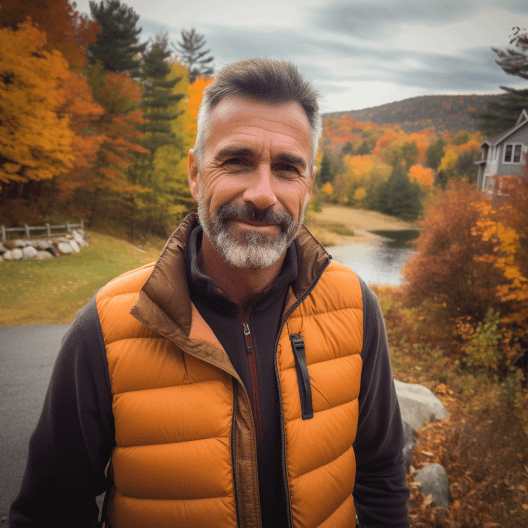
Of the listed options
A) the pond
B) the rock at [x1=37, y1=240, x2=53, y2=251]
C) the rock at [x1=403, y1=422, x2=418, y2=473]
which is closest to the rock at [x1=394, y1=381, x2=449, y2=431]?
the rock at [x1=403, y1=422, x2=418, y2=473]

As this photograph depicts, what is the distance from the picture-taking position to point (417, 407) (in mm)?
5363

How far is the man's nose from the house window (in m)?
23.1

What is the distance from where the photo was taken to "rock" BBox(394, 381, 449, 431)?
512 cm

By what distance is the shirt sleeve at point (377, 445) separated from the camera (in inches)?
63.9

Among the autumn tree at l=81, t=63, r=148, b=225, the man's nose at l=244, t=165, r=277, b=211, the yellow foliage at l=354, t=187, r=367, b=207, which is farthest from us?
the yellow foliage at l=354, t=187, r=367, b=207

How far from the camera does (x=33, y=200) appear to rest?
574 inches

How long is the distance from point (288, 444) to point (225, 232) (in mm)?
873

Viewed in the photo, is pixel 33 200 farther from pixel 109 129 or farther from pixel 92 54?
pixel 92 54

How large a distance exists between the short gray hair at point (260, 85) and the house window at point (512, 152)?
74.8ft

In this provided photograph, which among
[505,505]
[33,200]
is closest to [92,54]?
[33,200]

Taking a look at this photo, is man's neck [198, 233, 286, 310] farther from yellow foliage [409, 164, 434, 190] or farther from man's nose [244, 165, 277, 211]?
yellow foliage [409, 164, 434, 190]

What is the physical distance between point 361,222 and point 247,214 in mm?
38674

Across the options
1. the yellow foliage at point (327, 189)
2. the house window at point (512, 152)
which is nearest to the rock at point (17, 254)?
the house window at point (512, 152)

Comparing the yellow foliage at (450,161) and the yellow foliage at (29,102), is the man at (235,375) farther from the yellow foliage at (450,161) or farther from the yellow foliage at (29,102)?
the yellow foliage at (450,161)
